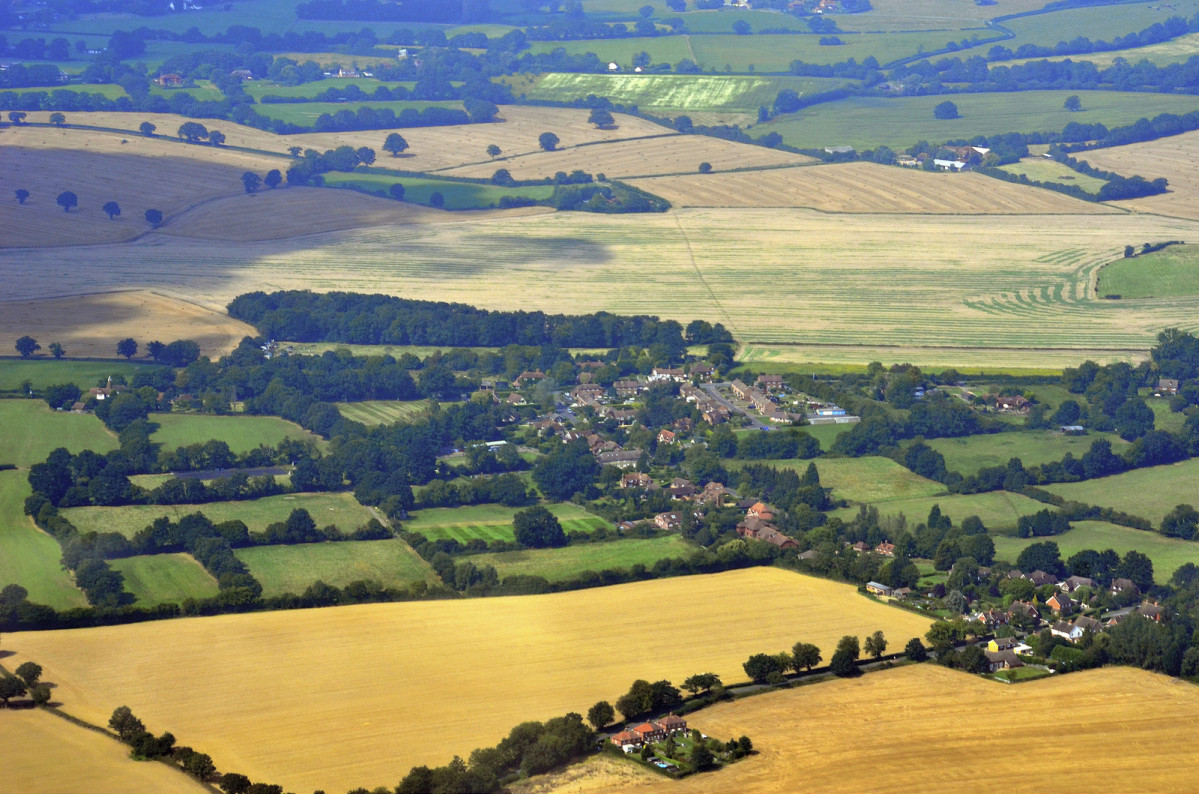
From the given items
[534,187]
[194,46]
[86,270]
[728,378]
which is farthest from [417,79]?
[728,378]

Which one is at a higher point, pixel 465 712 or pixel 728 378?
pixel 728 378

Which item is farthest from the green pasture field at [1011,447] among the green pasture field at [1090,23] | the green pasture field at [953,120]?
the green pasture field at [1090,23]

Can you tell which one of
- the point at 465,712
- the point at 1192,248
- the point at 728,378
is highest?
the point at 1192,248

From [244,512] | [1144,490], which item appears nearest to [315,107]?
[244,512]

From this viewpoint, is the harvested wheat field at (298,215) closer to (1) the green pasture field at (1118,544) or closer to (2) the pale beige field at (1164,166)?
(2) the pale beige field at (1164,166)

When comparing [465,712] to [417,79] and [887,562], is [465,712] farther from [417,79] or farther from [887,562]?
[417,79]

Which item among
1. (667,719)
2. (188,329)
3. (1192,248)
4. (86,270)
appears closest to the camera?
(667,719)

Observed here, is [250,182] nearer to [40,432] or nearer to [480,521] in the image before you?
[40,432]
